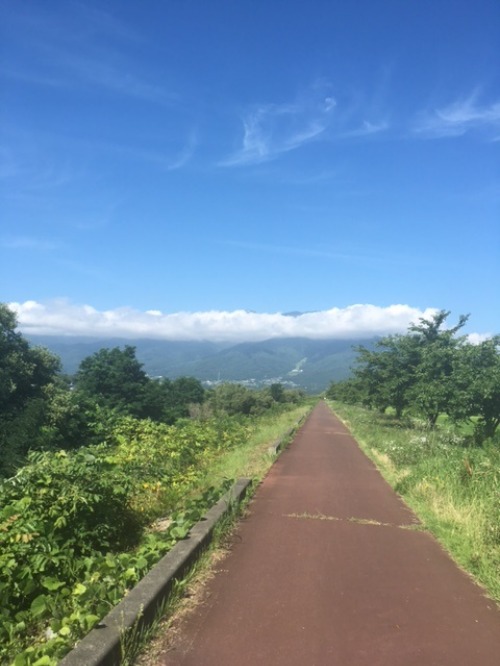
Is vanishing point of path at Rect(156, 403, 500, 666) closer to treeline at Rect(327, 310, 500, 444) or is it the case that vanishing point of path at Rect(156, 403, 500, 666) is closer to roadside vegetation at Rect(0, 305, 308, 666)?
roadside vegetation at Rect(0, 305, 308, 666)

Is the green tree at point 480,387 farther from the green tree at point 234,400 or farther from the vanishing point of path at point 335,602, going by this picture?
the green tree at point 234,400

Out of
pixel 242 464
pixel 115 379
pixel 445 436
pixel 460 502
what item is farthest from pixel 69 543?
pixel 115 379

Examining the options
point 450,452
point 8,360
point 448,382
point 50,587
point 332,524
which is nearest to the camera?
point 50,587

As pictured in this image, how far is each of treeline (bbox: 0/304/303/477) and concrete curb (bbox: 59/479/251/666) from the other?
4937mm

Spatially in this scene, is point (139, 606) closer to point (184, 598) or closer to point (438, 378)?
point (184, 598)

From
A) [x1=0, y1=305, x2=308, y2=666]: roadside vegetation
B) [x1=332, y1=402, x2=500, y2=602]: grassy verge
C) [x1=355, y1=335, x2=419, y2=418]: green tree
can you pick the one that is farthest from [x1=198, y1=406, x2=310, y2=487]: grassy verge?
[x1=355, y1=335, x2=419, y2=418]: green tree

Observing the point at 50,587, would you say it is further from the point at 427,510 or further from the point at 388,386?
the point at 388,386

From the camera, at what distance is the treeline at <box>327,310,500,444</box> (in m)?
19.0

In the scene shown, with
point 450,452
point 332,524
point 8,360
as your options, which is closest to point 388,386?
point 450,452

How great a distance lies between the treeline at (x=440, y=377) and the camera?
62.4ft

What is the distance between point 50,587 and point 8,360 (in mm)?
21868

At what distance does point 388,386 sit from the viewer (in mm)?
27766

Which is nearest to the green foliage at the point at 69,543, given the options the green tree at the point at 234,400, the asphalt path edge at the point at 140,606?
the asphalt path edge at the point at 140,606

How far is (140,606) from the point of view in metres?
3.32
